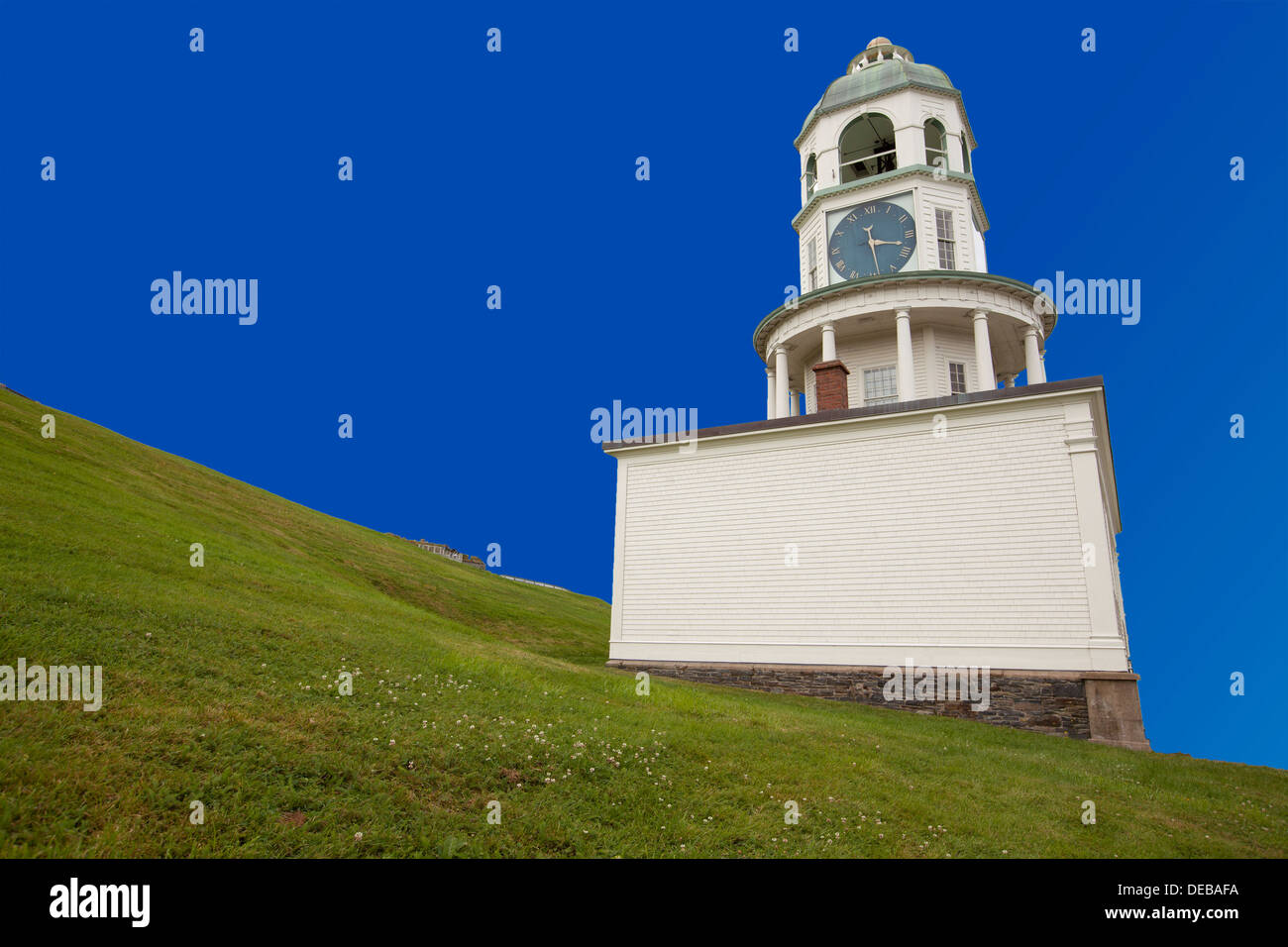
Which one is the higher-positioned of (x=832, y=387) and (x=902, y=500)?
(x=832, y=387)

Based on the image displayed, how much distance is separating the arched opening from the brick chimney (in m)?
10.7

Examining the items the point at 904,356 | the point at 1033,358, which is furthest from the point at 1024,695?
the point at 1033,358

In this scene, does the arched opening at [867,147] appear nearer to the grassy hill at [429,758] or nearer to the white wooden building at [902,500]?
the white wooden building at [902,500]

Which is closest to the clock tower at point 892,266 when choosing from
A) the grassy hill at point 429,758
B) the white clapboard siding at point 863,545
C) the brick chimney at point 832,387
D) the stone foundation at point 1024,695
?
the brick chimney at point 832,387

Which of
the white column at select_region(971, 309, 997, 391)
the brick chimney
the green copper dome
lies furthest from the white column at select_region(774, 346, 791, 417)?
the green copper dome

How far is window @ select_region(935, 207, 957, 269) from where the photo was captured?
26.0 m

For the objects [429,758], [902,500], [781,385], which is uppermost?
[781,385]

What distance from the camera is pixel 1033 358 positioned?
2456 centimetres

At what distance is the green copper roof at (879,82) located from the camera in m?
27.9

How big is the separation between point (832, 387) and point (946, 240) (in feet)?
30.4

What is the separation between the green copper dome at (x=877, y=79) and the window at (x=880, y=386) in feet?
38.0

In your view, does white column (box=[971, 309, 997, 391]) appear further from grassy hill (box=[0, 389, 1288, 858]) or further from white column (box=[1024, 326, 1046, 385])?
grassy hill (box=[0, 389, 1288, 858])

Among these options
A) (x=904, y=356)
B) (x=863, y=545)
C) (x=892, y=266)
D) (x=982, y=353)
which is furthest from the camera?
Answer: (x=892, y=266)

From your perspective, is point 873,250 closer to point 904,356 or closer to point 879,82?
point 904,356
